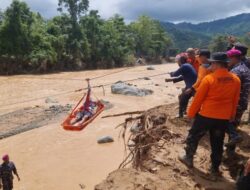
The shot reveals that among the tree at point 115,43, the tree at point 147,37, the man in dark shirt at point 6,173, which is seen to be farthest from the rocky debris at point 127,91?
the tree at point 147,37

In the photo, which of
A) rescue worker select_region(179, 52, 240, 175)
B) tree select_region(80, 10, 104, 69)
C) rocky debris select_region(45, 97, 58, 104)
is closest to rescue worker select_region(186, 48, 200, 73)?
rescue worker select_region(179, 52, 240, 175)

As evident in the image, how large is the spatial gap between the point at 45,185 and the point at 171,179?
713cm

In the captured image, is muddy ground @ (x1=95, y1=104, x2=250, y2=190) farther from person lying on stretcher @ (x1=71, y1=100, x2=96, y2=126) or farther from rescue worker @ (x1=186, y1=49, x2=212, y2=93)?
person lying on stretcher @ (x1=71, y1=100, x2=96, y2=126)

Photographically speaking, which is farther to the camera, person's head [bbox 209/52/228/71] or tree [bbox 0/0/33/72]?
tree [bbox 0/0/33/72]

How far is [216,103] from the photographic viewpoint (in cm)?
473

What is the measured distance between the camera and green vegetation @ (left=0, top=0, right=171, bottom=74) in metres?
33.9

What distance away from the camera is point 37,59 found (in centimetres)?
3481

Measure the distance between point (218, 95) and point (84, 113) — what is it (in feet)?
23.2

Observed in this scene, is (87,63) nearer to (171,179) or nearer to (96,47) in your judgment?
(96,47)

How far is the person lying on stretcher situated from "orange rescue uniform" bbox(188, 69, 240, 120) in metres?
6.61

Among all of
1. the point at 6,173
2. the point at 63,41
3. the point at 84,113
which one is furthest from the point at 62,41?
the point at 6,173

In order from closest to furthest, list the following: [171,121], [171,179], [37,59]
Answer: [171,179], [171,121], [37,59]

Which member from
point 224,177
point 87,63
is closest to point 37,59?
point 87,63

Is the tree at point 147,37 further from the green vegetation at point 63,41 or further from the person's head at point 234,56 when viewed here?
the person's head at point 234,56
